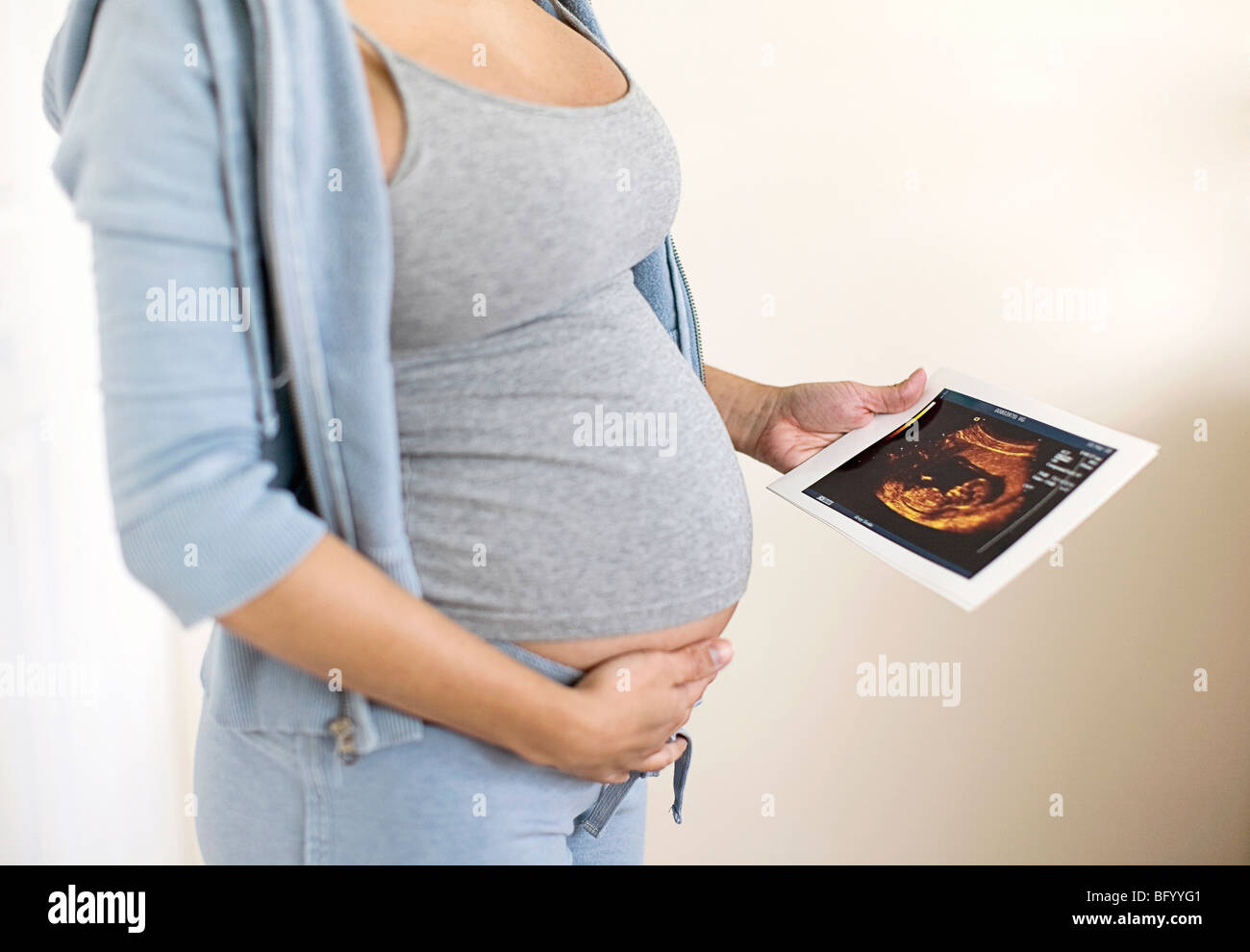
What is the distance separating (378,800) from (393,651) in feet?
0.37

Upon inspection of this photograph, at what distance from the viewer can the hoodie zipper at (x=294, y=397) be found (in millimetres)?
516

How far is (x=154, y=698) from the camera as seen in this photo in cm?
142

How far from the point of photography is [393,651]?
0.55 metres

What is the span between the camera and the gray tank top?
1.90ft

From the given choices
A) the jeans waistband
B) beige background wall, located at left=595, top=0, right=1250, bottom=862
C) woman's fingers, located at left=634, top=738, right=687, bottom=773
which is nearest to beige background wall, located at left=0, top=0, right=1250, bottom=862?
beige background wall, located at left=595, top=0, right=1250, bottom=862

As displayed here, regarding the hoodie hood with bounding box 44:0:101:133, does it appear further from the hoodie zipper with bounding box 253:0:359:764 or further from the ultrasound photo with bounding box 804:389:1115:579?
the ultrasound photo with bounding box 804:389:1115:579

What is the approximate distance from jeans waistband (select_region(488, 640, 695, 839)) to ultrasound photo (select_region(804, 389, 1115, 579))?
0.25 meters

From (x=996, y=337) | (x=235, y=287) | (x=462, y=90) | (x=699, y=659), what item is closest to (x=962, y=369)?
(x=996, y=337)

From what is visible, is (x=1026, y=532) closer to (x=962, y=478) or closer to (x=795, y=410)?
(x=962, y=478)

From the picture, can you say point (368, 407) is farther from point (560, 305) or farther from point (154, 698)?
point (154, 698)

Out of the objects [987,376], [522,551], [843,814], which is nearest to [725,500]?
[522,551]

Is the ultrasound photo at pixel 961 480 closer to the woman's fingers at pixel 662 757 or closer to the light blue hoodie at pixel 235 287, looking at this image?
the woman's fingers at pixel 662 757

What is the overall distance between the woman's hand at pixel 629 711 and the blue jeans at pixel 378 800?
32 mm
